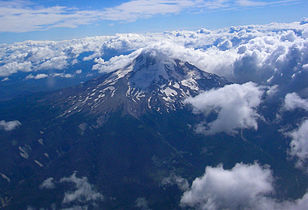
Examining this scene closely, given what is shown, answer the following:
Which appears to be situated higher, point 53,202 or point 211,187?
point 211,187

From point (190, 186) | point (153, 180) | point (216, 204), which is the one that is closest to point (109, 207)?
point (153, 180)

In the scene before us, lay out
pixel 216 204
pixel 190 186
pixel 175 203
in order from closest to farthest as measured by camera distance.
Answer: pixel 216 204 < pixel 175 203 < pixel 190 186

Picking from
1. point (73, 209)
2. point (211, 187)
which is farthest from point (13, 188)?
point (211, 187)

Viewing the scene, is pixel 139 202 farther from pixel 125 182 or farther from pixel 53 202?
pixel 53 202

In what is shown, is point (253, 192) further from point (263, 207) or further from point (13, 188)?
point (13, 188)

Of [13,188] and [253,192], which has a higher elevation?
[253,192]

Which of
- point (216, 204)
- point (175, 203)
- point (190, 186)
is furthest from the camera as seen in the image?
point (190, 186)

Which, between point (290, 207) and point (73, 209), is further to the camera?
point (73, 209)

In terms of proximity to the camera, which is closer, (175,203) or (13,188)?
(175,203)

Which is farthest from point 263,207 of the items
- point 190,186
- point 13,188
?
point 13,188
